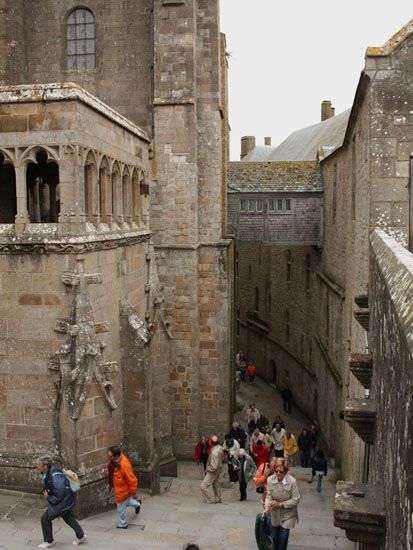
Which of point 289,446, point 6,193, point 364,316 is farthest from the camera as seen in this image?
point 289,446

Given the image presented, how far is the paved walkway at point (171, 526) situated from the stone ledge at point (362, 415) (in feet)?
13.8

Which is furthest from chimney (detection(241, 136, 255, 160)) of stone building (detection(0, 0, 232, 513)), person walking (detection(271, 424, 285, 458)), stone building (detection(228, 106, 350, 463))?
person walking (detection(271, 424, 285, 458))

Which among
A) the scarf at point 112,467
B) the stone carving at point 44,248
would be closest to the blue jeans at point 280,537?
the scarf at point 112,467

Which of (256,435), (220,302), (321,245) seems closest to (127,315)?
(256,435)

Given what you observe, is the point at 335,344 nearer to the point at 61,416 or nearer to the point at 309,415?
the point at 309,415

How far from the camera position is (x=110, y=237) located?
10.8 m

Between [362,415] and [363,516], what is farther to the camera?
[362,415]

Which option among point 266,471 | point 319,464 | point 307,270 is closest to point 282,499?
point 266,471

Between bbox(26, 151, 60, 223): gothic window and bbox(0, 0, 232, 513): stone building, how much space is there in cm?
5

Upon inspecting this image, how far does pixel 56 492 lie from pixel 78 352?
2.14 m

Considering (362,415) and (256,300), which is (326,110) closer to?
(256,300)

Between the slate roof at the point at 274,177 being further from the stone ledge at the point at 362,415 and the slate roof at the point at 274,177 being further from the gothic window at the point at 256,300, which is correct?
the stone ledge at the point at 362,415

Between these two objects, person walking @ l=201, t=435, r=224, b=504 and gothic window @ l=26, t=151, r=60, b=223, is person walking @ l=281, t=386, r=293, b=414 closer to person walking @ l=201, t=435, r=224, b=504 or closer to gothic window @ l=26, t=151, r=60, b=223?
person walking @ l=201, t=435, r=224, b=504

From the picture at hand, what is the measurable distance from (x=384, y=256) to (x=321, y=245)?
14.9 m
